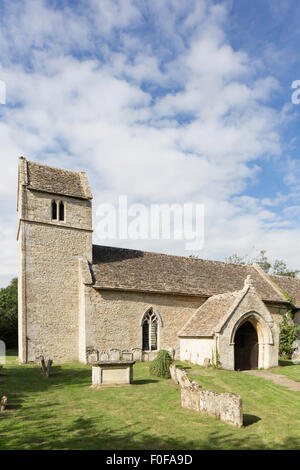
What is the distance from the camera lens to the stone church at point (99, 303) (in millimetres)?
23297

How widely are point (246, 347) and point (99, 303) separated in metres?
10.5

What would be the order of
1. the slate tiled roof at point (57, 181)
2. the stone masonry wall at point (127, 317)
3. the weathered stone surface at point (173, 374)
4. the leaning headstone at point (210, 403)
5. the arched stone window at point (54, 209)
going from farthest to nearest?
the arched stone window at point (54, 209) < the slate tiled roof at point (57, 181) < the stone masonry wall at point (127, 317) < the weathered stone surface at point (173, 374) < the leaning headstone at point (210, 403)

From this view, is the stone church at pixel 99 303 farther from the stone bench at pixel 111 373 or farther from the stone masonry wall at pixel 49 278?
the stone bench at pixel 111 373

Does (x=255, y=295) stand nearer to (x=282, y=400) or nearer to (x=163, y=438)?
(x=282, y=400)

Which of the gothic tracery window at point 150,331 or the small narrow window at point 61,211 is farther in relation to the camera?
the small narrow window at point 61,211

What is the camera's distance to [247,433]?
9.73 metres

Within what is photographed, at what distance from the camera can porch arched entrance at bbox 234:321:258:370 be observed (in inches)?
923

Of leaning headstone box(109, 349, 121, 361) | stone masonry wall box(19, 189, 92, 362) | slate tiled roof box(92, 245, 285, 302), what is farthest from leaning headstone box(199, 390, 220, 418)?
stone masonry wall box(19, 189, 92, 362)

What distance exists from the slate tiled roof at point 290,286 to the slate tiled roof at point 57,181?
2159 cm

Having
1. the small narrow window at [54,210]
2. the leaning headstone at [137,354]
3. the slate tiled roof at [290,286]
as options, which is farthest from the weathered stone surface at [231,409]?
the slate tiled roof at [290,286]

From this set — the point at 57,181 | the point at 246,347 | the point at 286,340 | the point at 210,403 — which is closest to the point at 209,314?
the point at 246,347

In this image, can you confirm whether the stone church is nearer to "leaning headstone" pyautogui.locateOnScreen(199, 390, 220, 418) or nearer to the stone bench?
the stone bench

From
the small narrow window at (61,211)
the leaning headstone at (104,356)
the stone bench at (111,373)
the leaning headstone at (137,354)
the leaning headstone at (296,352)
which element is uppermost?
the small narrow window at (61,211)
